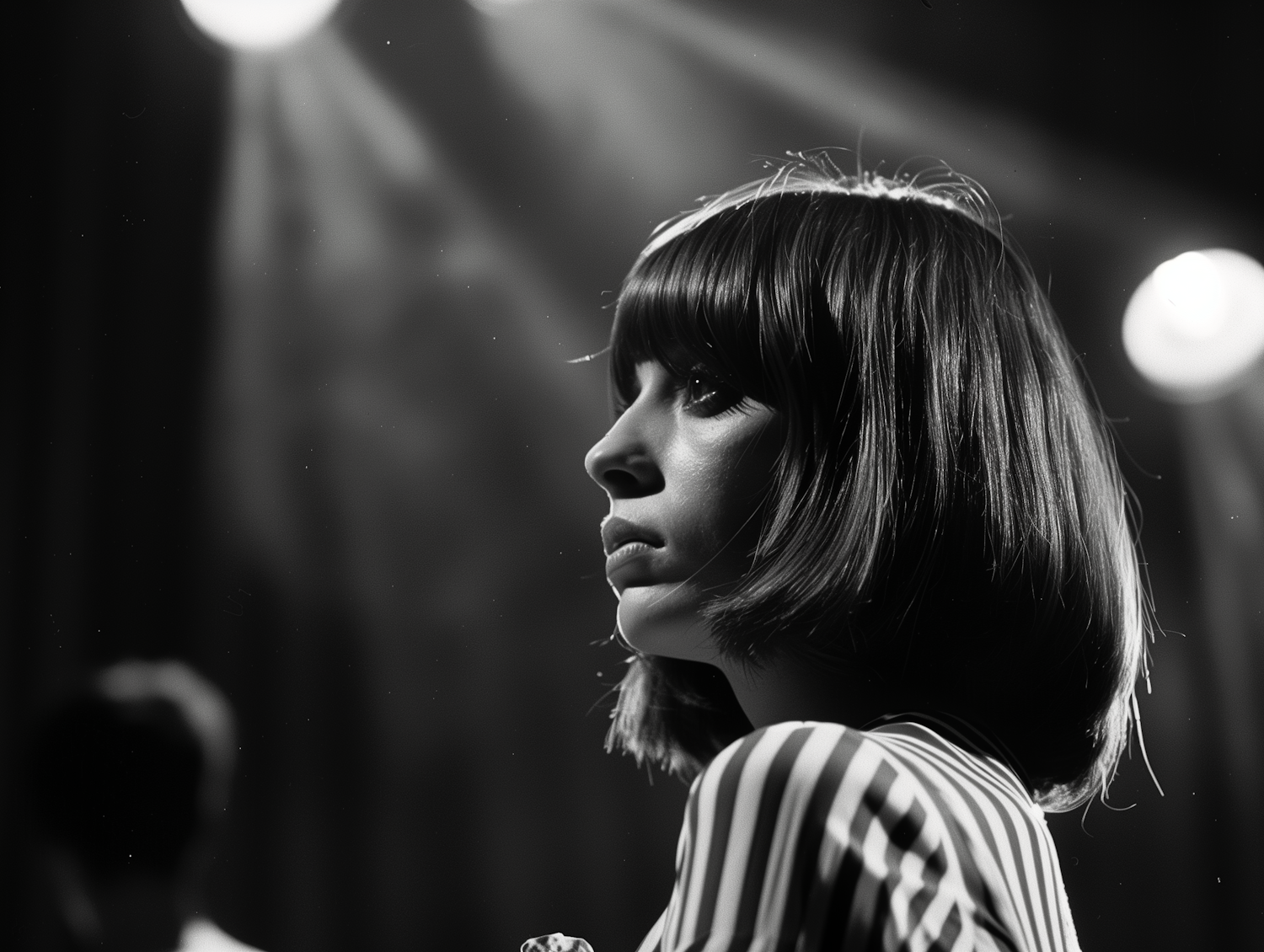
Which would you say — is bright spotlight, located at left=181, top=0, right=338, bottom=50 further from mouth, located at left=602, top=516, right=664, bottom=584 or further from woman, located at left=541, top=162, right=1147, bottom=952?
mouth, located at left=602, top=516, right=664, bottom=584

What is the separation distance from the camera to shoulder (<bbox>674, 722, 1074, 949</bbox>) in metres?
0.59

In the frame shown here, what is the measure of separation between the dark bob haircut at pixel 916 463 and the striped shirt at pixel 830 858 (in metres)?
0.18

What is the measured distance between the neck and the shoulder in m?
0.19

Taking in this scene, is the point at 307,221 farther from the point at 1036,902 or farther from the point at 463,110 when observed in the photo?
the point at 1036,902

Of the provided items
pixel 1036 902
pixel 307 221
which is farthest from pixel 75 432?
pixel 1036 902

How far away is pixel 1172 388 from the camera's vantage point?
5.31 feet

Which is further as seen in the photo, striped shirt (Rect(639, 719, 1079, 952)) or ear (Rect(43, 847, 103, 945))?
ear (Rect(43, 847, 103, 945))

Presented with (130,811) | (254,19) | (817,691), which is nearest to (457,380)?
(254,19)

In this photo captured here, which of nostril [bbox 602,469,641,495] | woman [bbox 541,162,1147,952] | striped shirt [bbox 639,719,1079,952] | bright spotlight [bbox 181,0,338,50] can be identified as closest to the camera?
striped shirt [bbox 639,719,1079,952]

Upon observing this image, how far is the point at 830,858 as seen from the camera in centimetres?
60

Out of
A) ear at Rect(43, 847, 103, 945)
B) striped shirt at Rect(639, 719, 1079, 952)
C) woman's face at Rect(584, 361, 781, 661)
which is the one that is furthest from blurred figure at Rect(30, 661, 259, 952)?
striped shirt at Rect(639, 719, 1079, 952)

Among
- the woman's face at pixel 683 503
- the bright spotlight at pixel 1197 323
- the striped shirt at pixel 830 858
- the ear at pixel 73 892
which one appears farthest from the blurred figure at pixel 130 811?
the bright spotlight at pixel 1197 323

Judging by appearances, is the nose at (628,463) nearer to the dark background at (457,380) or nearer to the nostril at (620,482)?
the nostril at (620,482)

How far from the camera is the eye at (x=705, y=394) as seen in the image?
901mm
